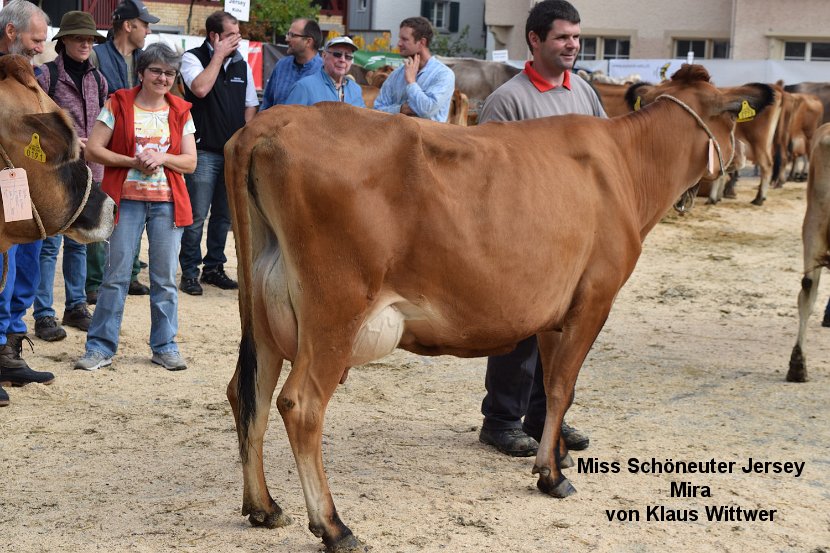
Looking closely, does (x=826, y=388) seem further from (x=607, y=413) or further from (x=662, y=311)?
(x=662, y=311)

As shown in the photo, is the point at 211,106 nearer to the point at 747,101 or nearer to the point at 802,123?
the point at 747,101

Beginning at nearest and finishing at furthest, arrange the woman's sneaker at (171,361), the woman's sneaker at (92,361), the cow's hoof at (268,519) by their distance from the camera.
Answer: the cow's hoof at (268,519)
the woman's sneaker at (92,361)
the woman's sneaker at (171,361)

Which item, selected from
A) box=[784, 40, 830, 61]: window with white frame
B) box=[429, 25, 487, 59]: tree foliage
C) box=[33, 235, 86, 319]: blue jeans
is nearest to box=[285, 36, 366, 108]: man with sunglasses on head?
box=[33, 235, 86, 319]: blue jeans

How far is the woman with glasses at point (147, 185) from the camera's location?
271 inches

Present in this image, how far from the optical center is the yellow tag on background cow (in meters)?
4.50

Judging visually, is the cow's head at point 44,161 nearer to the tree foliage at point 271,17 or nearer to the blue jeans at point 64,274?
the blue jeans at point 64,274

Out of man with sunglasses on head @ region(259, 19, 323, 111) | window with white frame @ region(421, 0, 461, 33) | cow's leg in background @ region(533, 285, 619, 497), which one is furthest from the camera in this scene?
window with white frame @ region(421, 0, 461, 33)

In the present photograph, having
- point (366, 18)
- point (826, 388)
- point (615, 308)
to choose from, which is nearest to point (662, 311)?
point (615, 308)

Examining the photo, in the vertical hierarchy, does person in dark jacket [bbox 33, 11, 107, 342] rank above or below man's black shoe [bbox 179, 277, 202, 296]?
above

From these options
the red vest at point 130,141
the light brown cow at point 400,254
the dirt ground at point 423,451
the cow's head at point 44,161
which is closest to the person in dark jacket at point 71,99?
the dirt ground at point 423,451

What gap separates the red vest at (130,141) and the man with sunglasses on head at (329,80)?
5.48 ft

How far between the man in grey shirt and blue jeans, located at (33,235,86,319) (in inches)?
150

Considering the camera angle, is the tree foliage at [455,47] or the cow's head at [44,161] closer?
the cow's head at [44,161]

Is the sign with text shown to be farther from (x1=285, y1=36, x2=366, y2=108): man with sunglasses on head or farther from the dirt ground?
the dirt ground
